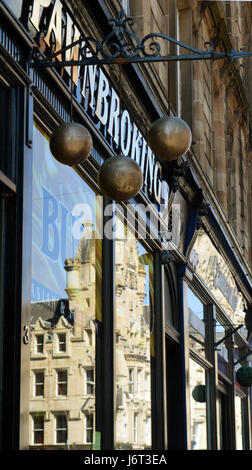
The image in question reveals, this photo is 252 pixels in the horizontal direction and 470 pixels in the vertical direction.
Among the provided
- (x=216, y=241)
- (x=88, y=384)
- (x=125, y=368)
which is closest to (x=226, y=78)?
(x=216, y=241)

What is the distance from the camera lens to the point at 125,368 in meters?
10.3

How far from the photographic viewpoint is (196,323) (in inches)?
607

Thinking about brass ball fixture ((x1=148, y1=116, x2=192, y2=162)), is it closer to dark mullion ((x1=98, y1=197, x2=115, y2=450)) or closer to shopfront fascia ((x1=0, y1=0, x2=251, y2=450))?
shopfront fascia ((x1=0, y1=0, x2=251, y2=450))

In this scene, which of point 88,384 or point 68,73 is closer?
Answer: point 68,73

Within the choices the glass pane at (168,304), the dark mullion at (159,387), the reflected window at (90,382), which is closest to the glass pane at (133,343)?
the dark mullion at (159,387)

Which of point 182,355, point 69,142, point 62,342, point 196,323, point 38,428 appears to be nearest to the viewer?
point 69,142

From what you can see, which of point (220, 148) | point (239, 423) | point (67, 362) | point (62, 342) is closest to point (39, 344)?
point (62, 342)

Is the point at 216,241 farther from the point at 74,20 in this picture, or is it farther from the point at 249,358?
the point at 74,20

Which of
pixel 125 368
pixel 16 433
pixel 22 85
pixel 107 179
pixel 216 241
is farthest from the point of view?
pixel 216 241

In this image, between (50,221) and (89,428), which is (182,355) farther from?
(50,221)

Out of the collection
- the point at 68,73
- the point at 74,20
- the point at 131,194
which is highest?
the point at 74,20

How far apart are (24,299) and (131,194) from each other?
4.15 feet

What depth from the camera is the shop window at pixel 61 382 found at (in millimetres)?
8070

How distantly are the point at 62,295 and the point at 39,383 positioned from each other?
98 centimetres
